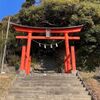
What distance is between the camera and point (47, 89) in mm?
14719

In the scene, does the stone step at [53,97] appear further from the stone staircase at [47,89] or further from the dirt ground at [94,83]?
the dirt ground at [94,83]

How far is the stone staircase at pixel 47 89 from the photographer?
13.7 metres

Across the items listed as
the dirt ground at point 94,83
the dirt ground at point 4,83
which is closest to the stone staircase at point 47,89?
the dirt ground at point 4,83

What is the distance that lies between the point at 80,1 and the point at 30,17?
4.17 m

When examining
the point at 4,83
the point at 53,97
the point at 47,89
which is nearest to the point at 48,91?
the point at 47,89

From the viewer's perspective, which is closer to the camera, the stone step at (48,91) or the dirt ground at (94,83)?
the dirt ground at (94,83)

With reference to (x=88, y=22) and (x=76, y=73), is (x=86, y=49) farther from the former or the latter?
(x=76, y=73)

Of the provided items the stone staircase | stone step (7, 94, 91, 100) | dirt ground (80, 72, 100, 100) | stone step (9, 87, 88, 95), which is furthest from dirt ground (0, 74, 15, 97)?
dirt ground (80, 72, 100, 100)

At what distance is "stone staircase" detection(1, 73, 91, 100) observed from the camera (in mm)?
13719

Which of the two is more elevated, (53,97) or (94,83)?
(94,83)

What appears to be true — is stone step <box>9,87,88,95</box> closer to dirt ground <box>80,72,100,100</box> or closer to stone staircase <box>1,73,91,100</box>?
stone staircase <box>1,73,91,100</box>

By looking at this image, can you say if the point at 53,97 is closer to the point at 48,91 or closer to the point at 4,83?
the point at 48,91

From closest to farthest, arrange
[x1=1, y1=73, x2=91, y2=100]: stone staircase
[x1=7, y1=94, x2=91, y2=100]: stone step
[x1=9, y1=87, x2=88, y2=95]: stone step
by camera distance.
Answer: [x1=7, y1=94, x2=91, y2=100]: stone step
[x1=1, y1=73, x2=91, y2=100]: stone staircase
[x1=9, y1=87, x2=88, y2=95]: stone step

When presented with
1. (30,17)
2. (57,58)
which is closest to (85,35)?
(57,58)
